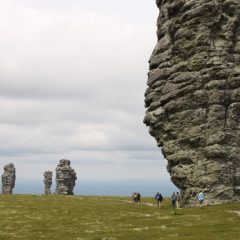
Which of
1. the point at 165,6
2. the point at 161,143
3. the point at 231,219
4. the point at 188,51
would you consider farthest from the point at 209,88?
the point at 231,219

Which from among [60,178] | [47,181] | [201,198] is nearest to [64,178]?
[60,178]

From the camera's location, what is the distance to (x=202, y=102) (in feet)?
227

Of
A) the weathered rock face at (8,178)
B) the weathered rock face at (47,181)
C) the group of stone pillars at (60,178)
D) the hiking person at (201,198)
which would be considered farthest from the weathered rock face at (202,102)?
the weathered rock face at (8,178)

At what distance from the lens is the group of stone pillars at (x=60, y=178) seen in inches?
Answer: 5591

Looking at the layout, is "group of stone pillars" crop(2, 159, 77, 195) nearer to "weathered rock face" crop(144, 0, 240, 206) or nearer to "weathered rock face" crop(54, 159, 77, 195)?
"weathered rock face" crop(54, 159, 77, 195)

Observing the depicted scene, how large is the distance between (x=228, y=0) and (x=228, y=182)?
3883 centimetres

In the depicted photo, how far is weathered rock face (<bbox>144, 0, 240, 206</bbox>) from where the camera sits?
66500mm

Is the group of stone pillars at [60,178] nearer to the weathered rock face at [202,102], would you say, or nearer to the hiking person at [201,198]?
the weathered rock face at [202,102]

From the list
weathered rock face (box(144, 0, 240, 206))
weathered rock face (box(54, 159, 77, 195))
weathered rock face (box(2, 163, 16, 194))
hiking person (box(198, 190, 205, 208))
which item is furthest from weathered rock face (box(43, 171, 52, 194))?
hiking person (box(198, 190, 205, 208))

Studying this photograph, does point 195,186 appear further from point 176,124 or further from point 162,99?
point 162,99

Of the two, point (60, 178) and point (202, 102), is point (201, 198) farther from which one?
point (60, 178)

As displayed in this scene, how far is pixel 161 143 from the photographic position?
76125mm

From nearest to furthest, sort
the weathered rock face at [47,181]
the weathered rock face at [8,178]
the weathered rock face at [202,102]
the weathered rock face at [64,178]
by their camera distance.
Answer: the weathered rock face at [202,102], the weathered rock face at [64,178], the weathered rock face at [8,178], the weathered rock face at [47,181]

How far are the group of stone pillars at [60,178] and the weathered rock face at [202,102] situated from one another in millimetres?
76506
